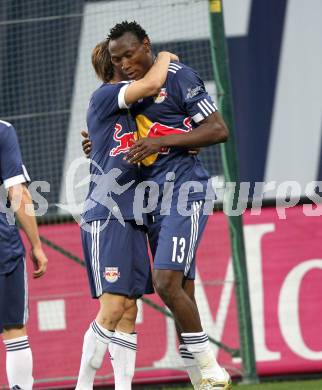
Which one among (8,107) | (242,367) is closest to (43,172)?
(8,107)

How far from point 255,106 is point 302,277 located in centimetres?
165

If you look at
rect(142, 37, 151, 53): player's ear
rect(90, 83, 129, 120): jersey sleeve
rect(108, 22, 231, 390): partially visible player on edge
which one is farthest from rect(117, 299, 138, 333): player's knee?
rect(142, 37, 151, 53): player's ear

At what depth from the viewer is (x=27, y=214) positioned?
21.6ft

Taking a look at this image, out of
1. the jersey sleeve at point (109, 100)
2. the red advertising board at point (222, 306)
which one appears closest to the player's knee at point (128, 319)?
the jersey sleeve at point (109, 100)

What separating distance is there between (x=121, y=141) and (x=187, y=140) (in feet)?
1.45

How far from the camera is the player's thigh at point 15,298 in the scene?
21.5ft

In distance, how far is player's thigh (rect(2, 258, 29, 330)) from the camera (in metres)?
6.54

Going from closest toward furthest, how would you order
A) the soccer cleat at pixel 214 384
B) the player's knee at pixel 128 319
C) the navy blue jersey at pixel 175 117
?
the soccer cleat at pixel 214 384 → the navy blue jersey at pixel 175 117 → the player's knee at pixel 128 319

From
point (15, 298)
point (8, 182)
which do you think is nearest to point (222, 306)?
point (15, 298)

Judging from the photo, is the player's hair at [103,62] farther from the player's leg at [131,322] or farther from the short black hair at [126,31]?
the player's leg at [131,322]

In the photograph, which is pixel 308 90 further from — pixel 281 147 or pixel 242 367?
pixel 242 367

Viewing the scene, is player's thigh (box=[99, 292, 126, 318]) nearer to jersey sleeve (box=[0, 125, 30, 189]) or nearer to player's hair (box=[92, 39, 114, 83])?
jersey sleeve (box=[0, 125, 30, 189])

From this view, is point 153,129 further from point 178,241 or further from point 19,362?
point 19,362

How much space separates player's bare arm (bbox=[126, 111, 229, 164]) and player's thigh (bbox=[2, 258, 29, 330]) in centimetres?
95
